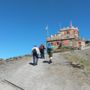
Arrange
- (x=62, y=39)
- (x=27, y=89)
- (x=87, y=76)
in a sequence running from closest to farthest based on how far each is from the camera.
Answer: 1. (x=27, y=89)
2. (x=87, y=76)
3. (x=62, y=39)

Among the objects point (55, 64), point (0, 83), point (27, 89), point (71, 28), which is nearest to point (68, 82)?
point (27, 89)

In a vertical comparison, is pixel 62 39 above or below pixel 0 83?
above

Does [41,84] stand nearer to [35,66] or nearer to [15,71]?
[15,71]

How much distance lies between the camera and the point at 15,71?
26.1 metres

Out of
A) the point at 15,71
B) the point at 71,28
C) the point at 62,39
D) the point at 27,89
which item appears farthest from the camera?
the point at 71,28

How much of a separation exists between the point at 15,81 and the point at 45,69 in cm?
488

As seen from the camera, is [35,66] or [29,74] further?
[35,66]

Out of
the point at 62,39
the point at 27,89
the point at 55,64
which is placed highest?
the point at 62,39

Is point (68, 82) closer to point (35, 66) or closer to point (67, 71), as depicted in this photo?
point (67, 71)

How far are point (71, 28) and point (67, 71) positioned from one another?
3144 inches

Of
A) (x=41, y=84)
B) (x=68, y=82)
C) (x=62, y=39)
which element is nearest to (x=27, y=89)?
(x=41, y=84)

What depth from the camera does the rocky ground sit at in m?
21.1

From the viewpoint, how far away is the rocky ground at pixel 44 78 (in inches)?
831

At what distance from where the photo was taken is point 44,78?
2330cm
